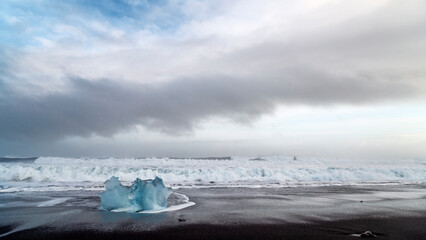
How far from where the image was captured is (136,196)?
9039 millimetres

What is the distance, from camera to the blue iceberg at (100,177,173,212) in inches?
351

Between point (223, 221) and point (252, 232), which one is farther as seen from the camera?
point (223, 221)

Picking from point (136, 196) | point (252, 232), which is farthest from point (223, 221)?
point (136, 196)

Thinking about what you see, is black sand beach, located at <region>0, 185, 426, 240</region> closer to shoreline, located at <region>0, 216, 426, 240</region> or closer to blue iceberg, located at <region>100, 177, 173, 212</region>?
shoreline, located at <region>0, 216, 426, 240</region>

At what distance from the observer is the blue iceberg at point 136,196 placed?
8.91m

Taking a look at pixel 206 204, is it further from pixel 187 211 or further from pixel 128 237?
pixel 128 237

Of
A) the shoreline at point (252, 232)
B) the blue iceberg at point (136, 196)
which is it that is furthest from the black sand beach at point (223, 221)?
the blue iceberg at point (136, 196)

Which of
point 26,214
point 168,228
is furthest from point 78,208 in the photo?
point 168,228

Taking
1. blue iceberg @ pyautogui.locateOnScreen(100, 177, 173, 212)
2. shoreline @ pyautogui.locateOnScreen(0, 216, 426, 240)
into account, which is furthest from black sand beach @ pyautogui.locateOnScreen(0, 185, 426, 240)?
blue iceberg @ pyautogui.locateOnScreen(100, 177, 173, 212)

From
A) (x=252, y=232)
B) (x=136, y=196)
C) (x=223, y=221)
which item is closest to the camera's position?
(x=252, y=232)

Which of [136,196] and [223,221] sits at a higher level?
[136,196]

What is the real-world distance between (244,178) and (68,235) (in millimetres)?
16048

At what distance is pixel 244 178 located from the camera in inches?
829

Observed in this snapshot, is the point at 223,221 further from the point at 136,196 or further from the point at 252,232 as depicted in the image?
the point at 136,196
